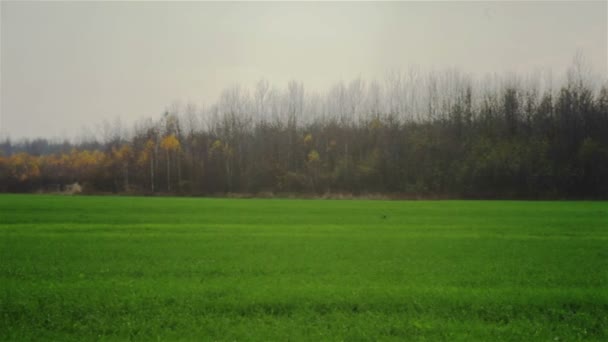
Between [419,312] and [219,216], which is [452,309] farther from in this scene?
[219,216]

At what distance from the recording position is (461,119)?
9756 centimetres

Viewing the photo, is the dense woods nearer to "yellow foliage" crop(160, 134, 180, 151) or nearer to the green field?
"yellow foliage" crop(160, 134, 180, 151)

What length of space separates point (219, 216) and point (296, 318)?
28.9 m

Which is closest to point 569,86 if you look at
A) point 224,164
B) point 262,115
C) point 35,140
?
point 262,115

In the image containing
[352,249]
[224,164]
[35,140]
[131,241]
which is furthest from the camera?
[35,140]

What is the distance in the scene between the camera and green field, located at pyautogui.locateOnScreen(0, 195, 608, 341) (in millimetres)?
10727

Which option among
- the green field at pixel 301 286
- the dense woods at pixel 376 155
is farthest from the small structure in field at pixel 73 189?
the green field at pixel 301 286

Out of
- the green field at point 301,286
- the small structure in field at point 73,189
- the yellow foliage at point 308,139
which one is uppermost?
the yellow foliage at point 308,139

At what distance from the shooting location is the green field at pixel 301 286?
35.2ft

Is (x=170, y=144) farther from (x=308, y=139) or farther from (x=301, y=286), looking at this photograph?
(x=301, y=286)

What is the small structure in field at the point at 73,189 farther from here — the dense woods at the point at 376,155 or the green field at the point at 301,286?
the green field at the point at 301,286

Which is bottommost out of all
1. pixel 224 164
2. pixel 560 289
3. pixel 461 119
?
pixel 560 289

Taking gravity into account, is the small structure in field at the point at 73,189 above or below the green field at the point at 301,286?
above

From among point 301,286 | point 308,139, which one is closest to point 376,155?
point 308,139
